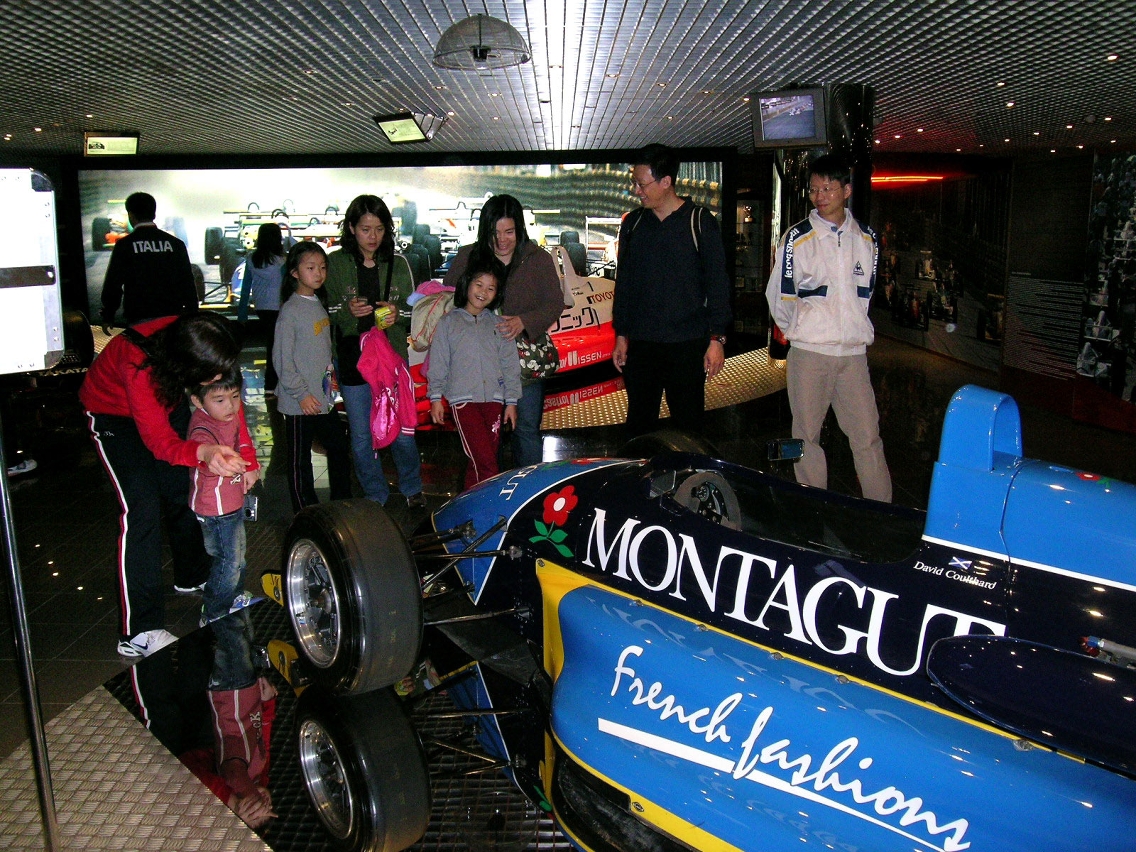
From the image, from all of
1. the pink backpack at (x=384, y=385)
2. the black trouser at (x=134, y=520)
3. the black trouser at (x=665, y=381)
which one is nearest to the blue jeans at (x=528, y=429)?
the black trouser at (x=665, y=381)

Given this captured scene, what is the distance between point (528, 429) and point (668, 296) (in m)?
1.00

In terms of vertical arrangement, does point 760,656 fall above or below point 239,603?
above

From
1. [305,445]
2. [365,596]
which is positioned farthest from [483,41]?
[365,596]

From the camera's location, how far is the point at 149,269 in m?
4.96

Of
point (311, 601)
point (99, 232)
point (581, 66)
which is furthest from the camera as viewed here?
point (99, 232)

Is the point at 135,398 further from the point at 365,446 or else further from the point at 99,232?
the point at 99,232

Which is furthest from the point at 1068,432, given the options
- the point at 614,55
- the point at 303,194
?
the point at 303,194

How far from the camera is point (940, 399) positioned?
909cm

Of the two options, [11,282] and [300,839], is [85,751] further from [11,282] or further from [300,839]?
[11,282]

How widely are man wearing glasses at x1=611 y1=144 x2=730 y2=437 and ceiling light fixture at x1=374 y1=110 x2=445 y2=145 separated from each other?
6070 mm

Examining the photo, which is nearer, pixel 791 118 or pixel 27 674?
pixel 27 674

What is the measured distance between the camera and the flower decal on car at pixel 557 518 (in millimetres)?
2738

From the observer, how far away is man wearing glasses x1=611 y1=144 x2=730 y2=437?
13.9 feet

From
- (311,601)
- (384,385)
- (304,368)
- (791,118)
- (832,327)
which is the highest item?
(791,118)
